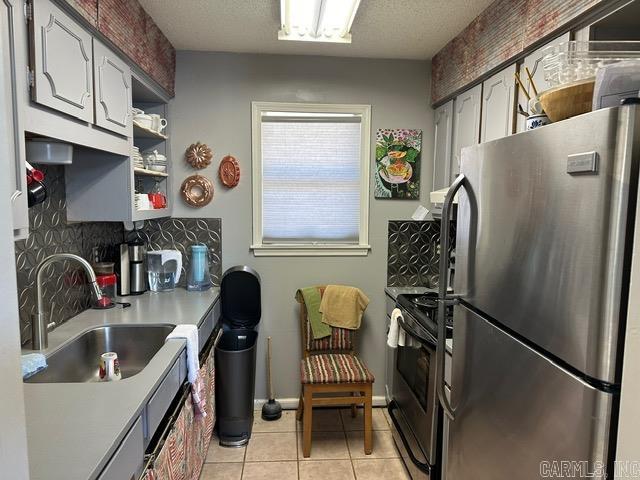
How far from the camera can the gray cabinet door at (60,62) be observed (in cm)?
125

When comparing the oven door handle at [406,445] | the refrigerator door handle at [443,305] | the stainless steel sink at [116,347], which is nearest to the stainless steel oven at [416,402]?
the oven door handle at [406,445]

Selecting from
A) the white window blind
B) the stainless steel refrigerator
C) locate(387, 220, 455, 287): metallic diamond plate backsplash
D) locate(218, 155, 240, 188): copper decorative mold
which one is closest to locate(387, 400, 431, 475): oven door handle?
the stainless steel refrigerator

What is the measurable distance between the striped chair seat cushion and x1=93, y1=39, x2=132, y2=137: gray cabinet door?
1643mm

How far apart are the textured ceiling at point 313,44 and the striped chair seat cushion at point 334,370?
6.53ft

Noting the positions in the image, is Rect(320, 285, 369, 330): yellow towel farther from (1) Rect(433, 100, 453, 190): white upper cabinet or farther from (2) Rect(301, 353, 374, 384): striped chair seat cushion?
(1) Rect(433, 100, 453, 190): white upper cabinet

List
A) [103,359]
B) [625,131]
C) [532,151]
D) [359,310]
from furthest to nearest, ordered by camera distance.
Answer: [359,310], [103,359], [532,151], [625,131]

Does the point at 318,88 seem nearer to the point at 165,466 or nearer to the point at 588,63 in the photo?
the point at 588,63

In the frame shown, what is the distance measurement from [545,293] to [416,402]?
1461mm

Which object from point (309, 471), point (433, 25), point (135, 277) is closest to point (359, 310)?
point (309, 471)

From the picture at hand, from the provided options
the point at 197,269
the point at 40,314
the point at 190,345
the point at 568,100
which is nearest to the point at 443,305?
the point at 568,100

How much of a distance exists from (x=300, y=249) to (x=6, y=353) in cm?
246

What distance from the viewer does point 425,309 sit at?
2318 mm

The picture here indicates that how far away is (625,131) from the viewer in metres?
0.72

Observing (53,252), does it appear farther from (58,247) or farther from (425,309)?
(425,309)
